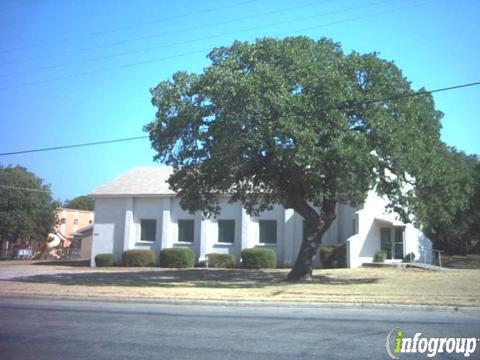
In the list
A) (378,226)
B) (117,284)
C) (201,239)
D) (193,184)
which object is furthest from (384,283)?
(201,239)

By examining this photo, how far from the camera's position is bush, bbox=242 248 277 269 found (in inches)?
1364

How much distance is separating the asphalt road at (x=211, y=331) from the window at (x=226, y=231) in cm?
2221

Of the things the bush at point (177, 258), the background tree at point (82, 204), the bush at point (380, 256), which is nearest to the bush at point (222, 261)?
the bush at point (177, 258)

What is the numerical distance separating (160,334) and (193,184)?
1350 cm

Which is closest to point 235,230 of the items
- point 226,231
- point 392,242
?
point 226,231

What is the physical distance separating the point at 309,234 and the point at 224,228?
14477 millimetres

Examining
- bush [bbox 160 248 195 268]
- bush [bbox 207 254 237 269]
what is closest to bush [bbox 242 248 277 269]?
bush [bbox 207 254 237 269]

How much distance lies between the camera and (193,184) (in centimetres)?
2381

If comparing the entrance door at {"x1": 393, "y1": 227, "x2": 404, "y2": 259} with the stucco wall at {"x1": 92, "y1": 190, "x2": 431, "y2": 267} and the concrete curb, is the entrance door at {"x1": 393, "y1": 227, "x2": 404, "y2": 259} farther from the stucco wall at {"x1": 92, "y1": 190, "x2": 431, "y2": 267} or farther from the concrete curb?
the concrete curb

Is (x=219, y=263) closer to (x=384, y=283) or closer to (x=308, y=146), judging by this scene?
(x=384, y=283)

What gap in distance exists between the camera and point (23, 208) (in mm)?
57375

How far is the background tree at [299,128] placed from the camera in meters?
19.9

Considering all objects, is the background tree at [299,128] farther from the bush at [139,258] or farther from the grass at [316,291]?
the bush at [139,258]

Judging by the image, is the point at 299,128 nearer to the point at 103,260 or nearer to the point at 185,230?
the point at 185,230
